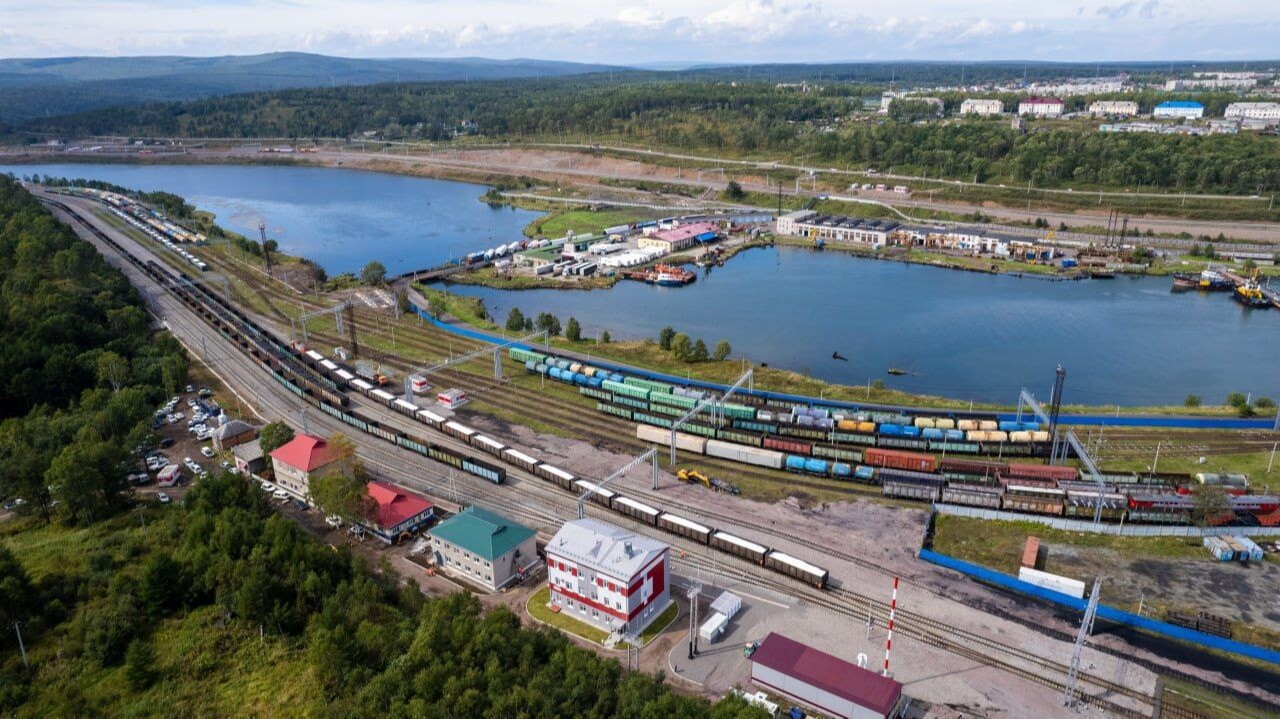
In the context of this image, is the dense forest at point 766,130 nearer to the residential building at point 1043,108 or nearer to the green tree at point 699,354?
the residential building at point 1043,108

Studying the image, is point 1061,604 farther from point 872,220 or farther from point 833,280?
point 872,220

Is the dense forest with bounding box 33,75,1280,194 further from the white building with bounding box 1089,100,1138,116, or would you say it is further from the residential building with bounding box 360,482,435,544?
the residential building with bounding box 360,482,435,544

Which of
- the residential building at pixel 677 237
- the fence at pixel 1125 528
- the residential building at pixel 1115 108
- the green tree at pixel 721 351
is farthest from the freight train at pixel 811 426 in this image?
the residential building at pixel 1115 108

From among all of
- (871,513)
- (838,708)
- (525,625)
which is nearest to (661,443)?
(871,513)

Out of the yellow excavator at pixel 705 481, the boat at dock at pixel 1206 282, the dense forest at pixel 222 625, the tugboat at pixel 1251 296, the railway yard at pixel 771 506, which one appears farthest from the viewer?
the boat at dock at pixel 1206 282

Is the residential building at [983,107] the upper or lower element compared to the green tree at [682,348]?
upper

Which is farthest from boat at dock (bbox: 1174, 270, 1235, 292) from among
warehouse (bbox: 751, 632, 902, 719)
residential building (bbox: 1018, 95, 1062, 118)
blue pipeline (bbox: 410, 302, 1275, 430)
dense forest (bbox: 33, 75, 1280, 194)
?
residential building (bbox: 1018, 95, 1062, 118)

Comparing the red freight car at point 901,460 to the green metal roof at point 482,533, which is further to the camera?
the red freight car at point 901,460

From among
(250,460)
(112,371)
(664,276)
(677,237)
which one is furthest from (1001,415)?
(112,371)
